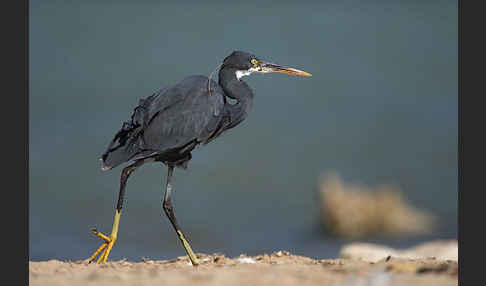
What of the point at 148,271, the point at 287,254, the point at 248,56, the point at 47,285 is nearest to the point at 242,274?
the point at 148,271

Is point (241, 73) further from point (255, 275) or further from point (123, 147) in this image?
point (255, 275)

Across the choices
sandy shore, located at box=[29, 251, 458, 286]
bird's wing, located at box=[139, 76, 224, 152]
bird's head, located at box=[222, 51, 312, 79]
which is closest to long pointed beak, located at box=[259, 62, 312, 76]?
bird's head, located at box=[222, 51, 312, 79]

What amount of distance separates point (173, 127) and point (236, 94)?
2.30 ft

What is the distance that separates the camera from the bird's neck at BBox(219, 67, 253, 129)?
219 inches

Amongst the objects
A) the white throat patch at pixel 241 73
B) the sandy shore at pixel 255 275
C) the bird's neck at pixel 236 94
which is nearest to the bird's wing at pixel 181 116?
the bird's neck at pixel 236 94

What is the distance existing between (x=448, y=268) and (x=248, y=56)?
2502 mm

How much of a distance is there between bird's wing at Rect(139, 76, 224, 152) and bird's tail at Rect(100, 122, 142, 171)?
0.09 m

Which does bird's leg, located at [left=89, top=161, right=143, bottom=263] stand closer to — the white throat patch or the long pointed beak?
the white throat patch

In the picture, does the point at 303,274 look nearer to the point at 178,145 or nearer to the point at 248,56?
the point at 178,145

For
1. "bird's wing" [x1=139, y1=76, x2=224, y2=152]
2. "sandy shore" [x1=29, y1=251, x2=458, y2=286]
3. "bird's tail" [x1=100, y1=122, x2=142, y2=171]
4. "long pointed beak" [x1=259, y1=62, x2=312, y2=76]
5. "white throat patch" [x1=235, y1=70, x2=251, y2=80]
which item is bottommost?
"sandy shore" [x1=29, y1=251, x2=458, y2=286]

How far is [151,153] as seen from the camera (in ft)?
17.1

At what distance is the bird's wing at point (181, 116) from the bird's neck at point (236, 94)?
0.55ft

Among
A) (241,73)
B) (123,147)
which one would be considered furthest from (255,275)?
(241,73)

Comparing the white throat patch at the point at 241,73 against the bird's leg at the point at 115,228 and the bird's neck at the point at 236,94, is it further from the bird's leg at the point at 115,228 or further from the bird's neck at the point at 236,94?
the bird's leg at the point at 115,228
